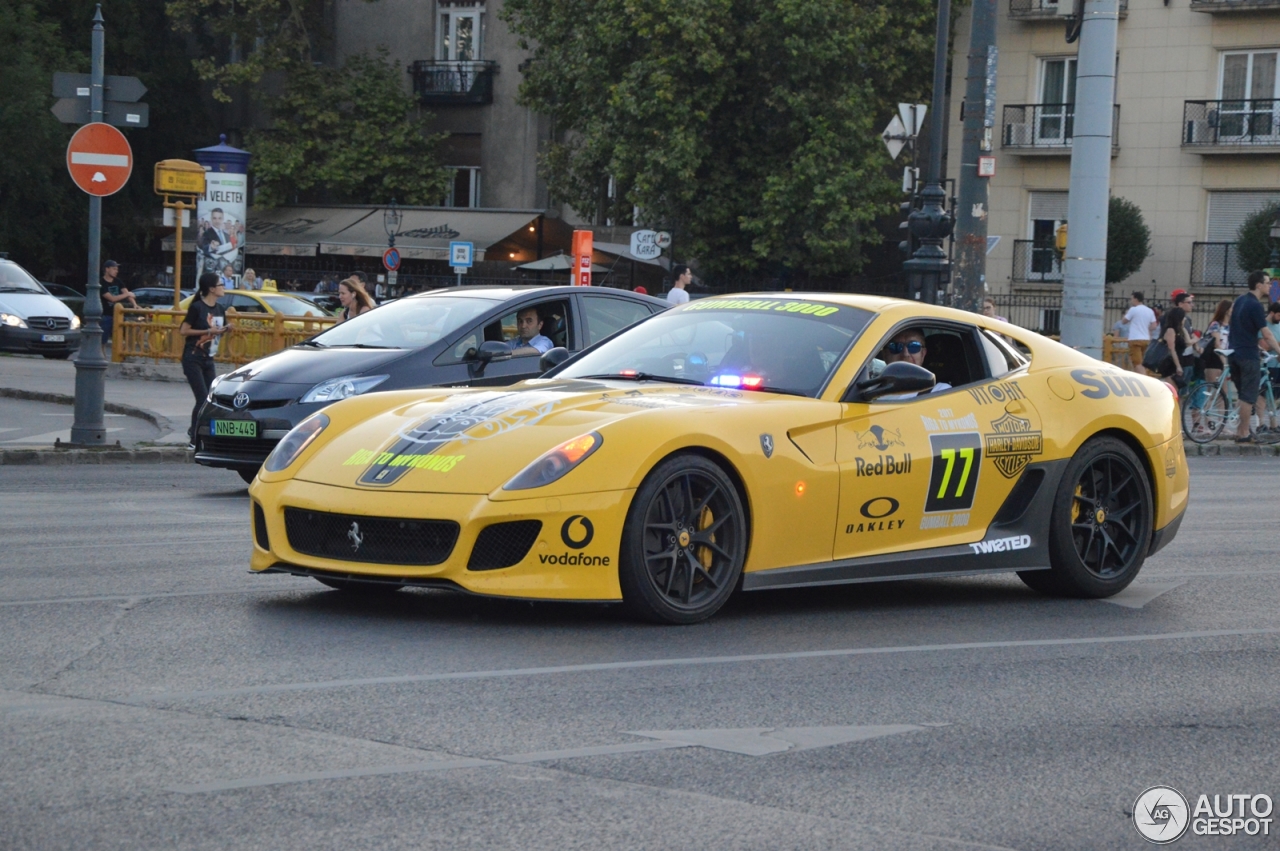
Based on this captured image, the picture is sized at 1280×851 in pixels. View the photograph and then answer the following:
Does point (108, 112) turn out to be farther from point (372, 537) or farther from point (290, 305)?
point (290, 305)

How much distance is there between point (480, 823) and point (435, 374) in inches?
334

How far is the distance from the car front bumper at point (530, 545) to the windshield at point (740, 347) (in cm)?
126

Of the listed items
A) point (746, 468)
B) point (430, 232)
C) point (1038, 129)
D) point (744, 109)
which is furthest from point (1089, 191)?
point (430, 232)

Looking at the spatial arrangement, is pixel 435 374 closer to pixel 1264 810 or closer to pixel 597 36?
pixel 1264 810

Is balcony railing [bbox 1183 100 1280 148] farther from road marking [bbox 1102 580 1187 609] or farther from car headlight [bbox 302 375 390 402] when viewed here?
road marking [bbox 1102 580 1187 609]

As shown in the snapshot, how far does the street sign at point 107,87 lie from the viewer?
52.9ft

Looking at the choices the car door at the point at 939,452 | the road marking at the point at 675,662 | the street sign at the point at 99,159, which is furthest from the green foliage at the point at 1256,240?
the road marking at the point at 675,662

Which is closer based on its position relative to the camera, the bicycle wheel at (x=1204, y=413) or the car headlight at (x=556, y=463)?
the car headlight at (x=556, y=463)

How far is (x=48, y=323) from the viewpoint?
33562mm

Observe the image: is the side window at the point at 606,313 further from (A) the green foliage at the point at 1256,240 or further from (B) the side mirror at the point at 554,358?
(A) the green foliage at the point at 1256,240

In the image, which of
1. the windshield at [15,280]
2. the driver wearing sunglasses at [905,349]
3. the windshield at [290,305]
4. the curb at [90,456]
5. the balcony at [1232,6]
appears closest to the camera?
the driver wearing sunglasses at [905,349]

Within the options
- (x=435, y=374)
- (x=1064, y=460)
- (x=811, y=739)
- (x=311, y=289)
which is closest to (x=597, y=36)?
(x=311, y=289)

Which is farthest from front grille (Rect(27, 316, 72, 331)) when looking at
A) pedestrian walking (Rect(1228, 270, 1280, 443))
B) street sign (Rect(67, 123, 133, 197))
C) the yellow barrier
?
pedestrian walking (Rect(1228, 270, 1280, 443))

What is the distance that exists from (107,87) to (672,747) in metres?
13.1
